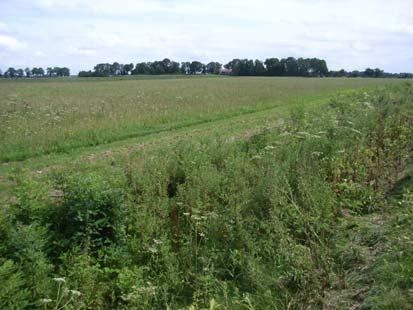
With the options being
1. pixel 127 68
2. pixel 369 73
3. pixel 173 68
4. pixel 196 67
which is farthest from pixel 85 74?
pixel 369 73

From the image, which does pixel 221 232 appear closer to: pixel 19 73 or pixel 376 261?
pixel 376 261

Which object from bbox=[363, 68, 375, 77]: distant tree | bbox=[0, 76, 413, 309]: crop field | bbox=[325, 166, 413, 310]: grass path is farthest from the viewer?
bbox=[363, 68, 375, 77]: distant tree

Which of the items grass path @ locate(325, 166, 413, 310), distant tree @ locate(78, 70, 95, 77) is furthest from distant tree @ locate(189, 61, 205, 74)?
grass path @ locate(325, 166, 413, 310)

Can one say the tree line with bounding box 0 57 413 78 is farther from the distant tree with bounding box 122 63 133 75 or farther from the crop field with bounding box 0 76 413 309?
the crop field with bounding box 0 76 413 309

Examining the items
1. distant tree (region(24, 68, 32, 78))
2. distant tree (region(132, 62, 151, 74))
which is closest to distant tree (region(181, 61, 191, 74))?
distant tree (region(132, 62, 151, 74))

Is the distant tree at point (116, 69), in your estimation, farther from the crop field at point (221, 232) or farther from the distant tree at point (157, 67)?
the crop field at point (221, 232)

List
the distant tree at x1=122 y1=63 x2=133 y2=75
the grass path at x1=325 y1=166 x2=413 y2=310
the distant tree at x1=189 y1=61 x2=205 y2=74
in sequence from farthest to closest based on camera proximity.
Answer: the distant tree at x1=189 y1=61 x2=205 y2=74 → the distant tree at x1=122 y1=63 x2=133 y2=75 → the grass path at x1=325 y1=166 x2=413 y2=310

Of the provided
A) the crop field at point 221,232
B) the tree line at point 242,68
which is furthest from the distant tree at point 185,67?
the crop field at point 221,232

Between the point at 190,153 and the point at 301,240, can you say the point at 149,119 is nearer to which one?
the point at 190,153

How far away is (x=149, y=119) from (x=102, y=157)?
5.92m

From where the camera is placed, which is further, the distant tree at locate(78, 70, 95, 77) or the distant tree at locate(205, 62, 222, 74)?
the distant tree at locate(205, 62, 222, 74)

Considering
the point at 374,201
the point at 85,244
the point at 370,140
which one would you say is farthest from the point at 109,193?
the point at 370,140

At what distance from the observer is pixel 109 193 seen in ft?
18.3

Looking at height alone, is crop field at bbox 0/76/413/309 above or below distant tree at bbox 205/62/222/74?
above
